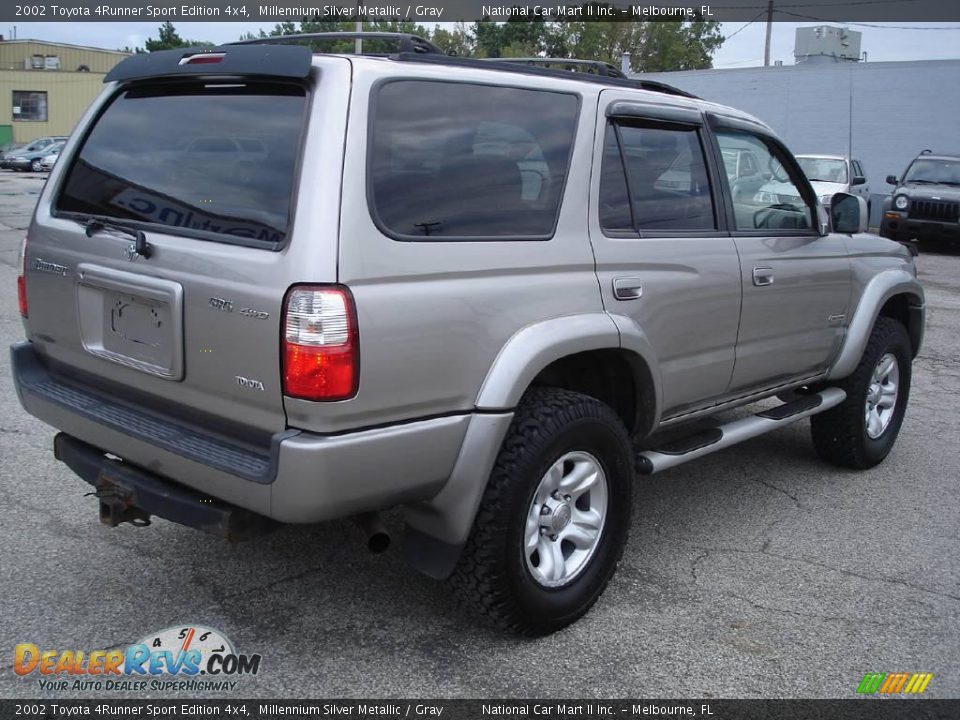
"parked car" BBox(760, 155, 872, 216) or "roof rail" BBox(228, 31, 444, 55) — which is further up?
"roof rail" BBox(228, 31, 444, 55)

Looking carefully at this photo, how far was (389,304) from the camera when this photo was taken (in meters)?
2.84

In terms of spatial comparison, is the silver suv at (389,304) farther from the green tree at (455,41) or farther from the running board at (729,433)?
the green tree at (455,41)

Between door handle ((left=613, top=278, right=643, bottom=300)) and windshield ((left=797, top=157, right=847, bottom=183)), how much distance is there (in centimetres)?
1536

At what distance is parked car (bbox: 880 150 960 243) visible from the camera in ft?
56.2

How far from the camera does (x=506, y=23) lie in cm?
7256

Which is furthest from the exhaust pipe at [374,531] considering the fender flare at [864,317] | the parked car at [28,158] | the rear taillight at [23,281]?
the parked car at [28,158]

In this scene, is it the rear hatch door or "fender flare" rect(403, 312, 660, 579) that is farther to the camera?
"fender flare" rect(403, 312, 660, 579)

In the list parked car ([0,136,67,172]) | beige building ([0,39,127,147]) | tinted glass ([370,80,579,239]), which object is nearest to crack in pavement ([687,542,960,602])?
tinted glass ([370,80,579,239])

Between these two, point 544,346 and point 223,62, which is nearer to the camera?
point 223,62

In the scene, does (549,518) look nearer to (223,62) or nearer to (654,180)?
(654,180)

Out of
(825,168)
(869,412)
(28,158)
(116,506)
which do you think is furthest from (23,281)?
(28,158)

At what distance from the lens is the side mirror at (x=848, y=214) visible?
195 inches

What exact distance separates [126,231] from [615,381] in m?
1.90

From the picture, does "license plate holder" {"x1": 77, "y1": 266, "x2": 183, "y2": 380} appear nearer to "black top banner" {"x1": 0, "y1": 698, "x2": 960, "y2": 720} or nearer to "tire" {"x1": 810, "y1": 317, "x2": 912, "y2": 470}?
"black top banner" {"x1": 0, "y1": 698, "x2": 960, "y2": 720}
